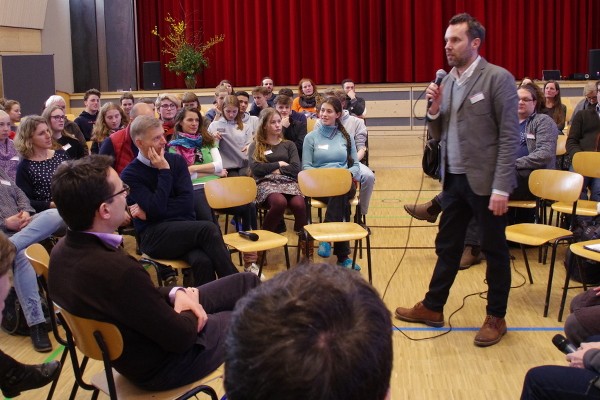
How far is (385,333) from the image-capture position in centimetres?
A: 95

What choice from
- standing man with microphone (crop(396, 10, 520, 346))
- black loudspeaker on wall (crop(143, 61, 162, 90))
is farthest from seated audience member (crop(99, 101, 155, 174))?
black loudspeaker on wall (crop(143, 61, 162, 90))

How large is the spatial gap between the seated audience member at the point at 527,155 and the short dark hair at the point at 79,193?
317 centimetres

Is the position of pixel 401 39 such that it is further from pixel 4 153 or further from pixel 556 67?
pixel 4 153

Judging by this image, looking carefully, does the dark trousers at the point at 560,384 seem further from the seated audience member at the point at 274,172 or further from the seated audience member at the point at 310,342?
the seated audience member at the point at 274,172

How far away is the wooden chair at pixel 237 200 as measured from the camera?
438cm

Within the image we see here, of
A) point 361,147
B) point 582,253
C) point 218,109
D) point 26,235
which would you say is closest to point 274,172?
point 361,147

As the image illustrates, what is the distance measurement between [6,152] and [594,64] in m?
9.80

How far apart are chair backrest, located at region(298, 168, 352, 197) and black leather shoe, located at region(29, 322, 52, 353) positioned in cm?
208

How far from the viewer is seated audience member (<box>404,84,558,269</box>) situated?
5059 millimetres

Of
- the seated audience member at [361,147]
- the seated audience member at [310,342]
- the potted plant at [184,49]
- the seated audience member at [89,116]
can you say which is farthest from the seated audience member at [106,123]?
the potted plant at [184,49]

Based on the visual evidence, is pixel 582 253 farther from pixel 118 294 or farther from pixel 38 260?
pixel 38 260

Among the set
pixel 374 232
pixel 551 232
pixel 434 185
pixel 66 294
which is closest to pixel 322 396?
pixel 66 294

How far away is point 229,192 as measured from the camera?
4.72m

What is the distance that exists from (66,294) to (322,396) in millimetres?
1620
